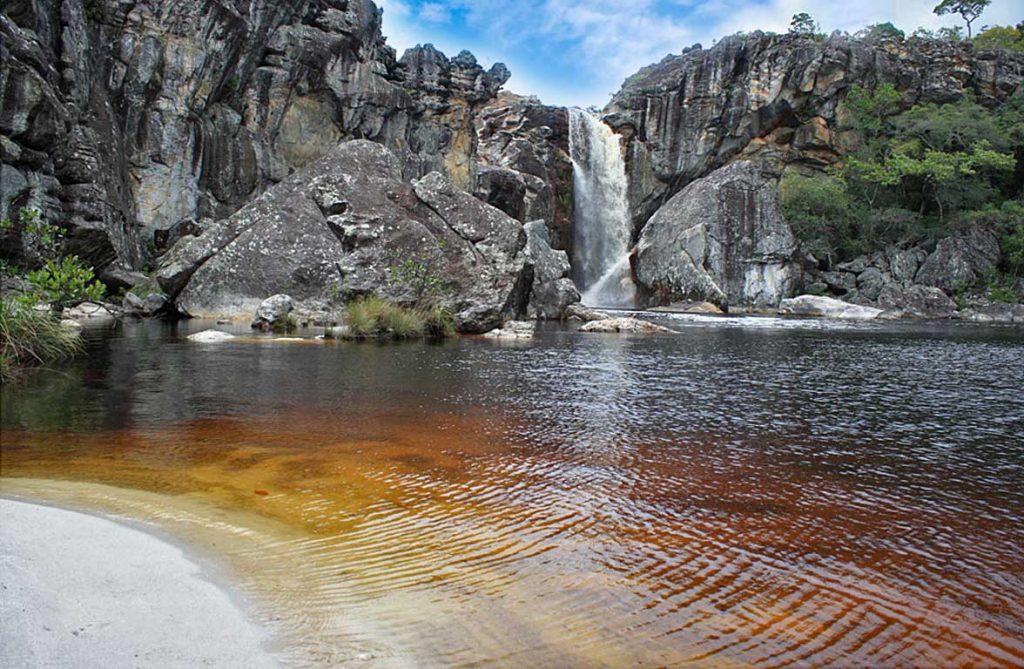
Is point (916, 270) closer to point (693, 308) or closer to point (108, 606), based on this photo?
point (693, 308)

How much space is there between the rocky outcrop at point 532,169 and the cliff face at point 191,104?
275 centimetres

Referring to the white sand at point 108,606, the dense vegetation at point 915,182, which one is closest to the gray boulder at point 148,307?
the white sand at point 108,606

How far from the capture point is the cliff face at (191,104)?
18359 millimetres

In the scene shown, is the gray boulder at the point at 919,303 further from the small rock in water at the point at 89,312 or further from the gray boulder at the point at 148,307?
the small rock in water at the point at 89,312

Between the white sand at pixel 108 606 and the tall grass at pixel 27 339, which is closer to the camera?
the white sand at pixel 108 606

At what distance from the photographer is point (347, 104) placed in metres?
34.9

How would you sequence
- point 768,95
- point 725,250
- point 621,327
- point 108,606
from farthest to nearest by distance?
1. point 768,95
2. point 725,250
3. point 621,327
4. point 108,606

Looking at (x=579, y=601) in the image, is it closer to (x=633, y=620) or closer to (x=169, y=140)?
(x=633, y=620)

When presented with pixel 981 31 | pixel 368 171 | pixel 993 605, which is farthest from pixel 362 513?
pixel 981 31

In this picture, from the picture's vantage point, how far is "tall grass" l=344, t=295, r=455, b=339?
13.3m

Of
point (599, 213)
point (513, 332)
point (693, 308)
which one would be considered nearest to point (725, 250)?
point (693, 308)

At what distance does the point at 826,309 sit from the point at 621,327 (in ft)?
51.5

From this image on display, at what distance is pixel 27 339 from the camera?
793 cm

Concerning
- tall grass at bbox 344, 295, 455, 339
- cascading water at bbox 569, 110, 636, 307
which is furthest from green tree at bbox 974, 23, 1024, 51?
tall grass at bbox 344, 295, 455, 339
